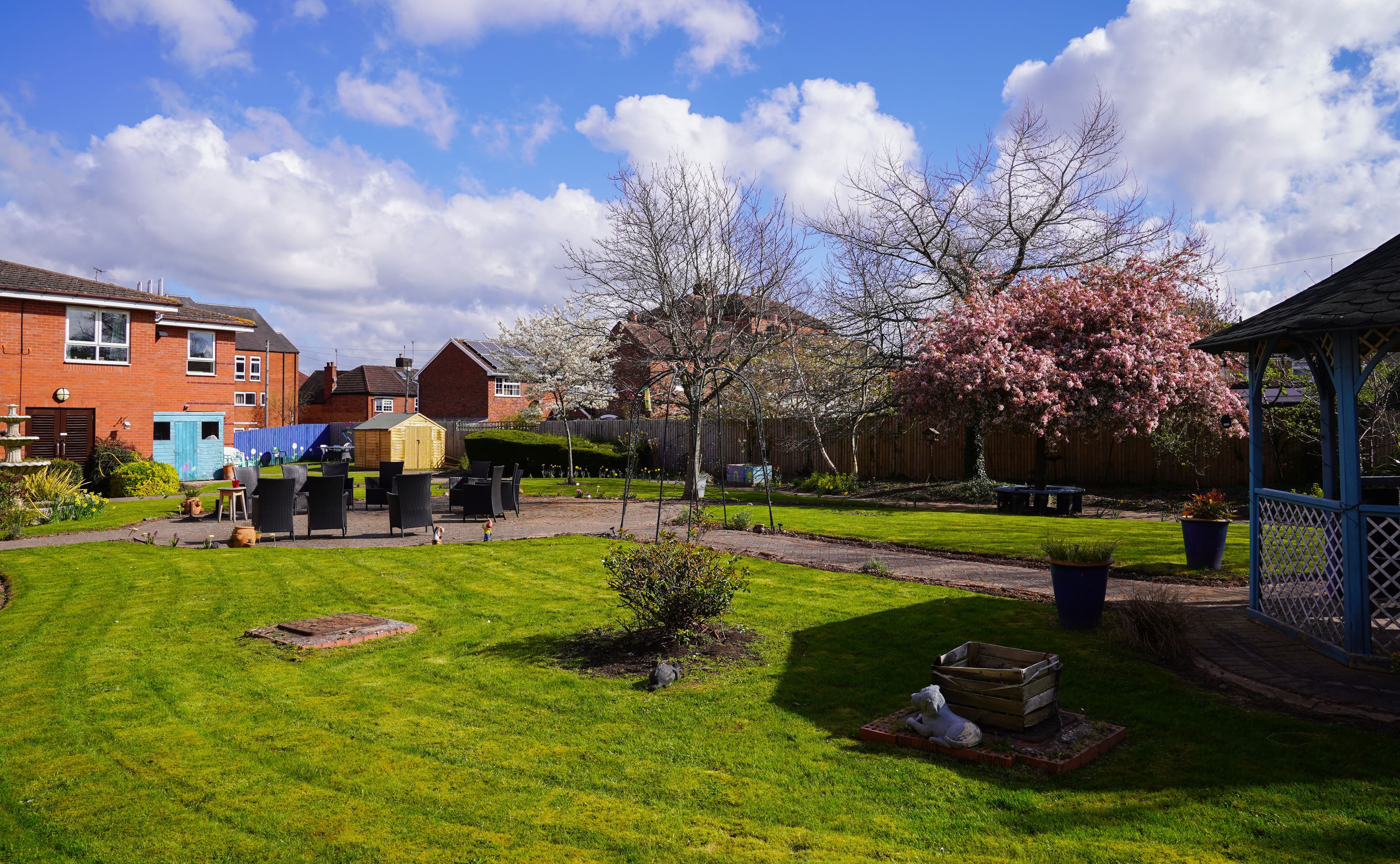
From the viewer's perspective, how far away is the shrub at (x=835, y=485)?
74.3 ft

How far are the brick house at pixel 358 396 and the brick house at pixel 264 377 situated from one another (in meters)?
3.44

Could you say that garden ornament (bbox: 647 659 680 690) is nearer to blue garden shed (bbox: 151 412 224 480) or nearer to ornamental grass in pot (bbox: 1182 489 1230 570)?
ornamental grass in pot (bbox: 1182 489 1230 570)

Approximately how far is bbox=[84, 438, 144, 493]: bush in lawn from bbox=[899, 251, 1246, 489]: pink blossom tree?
20.3 m

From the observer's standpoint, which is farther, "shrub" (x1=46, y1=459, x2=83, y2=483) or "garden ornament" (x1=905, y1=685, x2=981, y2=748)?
"shrub" (x1=46, y1=459, x2=83, y2=483)

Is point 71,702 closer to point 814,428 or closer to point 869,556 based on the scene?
point 869,556

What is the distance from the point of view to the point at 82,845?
3.70 m

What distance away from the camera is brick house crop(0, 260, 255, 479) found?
21688 mm

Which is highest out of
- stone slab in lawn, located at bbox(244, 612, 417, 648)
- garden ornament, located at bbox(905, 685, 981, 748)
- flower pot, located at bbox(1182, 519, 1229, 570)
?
flower pot, located at bbox(1182, 519, 1229, 570)

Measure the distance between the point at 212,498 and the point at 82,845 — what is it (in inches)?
746

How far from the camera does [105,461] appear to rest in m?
21.6

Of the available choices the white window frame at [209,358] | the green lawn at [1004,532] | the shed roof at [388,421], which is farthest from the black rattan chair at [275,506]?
the shed roof at [388,421]

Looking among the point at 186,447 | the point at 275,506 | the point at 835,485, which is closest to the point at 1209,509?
the point at 835,485

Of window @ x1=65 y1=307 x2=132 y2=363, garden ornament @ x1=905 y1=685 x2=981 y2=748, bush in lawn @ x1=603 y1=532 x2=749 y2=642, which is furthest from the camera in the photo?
window @ x1=65 y1=307 x2=132 y2=363

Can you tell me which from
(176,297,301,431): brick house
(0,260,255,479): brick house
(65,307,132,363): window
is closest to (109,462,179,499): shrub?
(0,260,255,479): brick house
